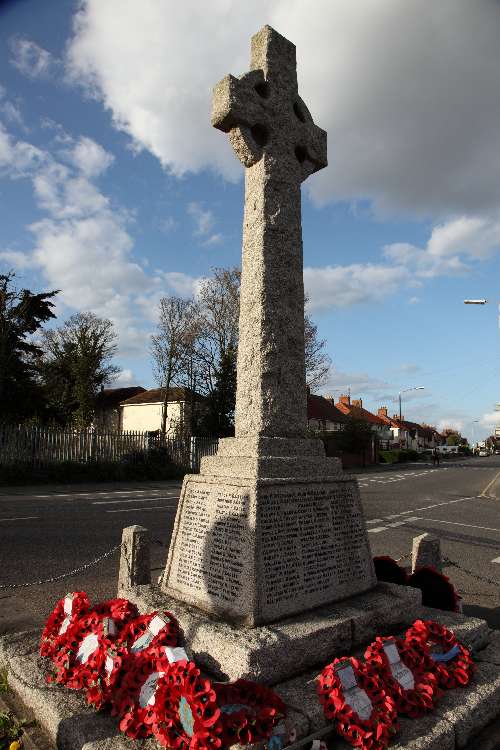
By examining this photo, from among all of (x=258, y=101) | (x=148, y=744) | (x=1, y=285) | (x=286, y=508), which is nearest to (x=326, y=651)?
(x=286, y=508)

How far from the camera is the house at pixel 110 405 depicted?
41.1 meters

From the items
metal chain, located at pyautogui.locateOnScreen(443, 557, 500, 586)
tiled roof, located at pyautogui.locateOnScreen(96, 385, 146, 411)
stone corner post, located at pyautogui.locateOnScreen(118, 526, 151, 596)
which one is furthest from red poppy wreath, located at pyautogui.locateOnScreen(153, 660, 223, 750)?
tiled roof, located at pyautogui.locateOnScreen(96, 385, 146, 411)


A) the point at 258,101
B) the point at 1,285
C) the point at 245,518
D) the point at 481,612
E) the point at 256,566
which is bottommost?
the point at 481,612

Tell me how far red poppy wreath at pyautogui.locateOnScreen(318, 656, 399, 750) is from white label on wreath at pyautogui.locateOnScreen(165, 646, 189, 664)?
769 mm

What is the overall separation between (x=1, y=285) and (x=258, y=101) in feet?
84.8

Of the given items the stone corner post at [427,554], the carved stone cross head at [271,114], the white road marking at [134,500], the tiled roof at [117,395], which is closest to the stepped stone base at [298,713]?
the stone corner post at [427,554]

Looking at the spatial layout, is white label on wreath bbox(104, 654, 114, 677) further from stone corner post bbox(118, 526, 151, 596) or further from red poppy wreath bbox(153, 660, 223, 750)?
stone corner post bbox(118, 526, 151, 596)

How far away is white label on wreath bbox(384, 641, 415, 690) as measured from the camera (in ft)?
9.80

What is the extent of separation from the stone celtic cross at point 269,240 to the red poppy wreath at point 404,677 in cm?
160

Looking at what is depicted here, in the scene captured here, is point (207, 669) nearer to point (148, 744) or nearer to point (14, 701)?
point (148, 744)

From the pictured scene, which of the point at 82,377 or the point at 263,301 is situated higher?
the point at 82,377

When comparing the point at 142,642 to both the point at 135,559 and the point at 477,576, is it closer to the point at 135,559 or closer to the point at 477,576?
the point at 135,559

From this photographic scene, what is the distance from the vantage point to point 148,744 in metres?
2.59

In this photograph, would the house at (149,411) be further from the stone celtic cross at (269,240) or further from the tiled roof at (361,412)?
the tiled roof at (361,412)
